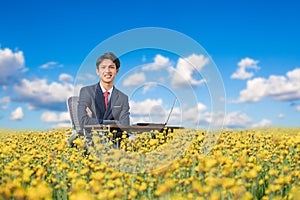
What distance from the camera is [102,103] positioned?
26.2 feet

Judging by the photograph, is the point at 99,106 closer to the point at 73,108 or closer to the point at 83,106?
the point at 83,106

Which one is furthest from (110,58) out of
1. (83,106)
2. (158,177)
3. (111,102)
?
(158,177)

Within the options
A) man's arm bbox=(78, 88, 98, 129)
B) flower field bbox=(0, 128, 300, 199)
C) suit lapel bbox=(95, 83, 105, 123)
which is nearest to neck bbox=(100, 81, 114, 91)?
suit lapel bbox=(95, 83, 105, 123)

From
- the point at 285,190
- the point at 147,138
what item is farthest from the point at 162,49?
the point at 285,190

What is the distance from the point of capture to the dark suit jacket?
25.8 feet

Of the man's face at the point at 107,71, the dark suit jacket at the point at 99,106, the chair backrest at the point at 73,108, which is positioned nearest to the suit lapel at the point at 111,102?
the dark suit jacket at the point at 99,106

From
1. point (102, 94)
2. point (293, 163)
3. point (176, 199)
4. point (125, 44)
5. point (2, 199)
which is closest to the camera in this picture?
point (2, 199)

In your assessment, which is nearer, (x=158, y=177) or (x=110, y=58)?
(x=158, y=177)

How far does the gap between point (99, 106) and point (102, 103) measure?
0.08m

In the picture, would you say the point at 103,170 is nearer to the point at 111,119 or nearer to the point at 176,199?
the point at 176,199

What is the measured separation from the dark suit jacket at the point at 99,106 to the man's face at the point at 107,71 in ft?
0.83

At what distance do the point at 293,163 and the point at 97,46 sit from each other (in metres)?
3.53

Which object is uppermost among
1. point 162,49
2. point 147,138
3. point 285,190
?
point 162,49

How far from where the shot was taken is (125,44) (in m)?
6.69
